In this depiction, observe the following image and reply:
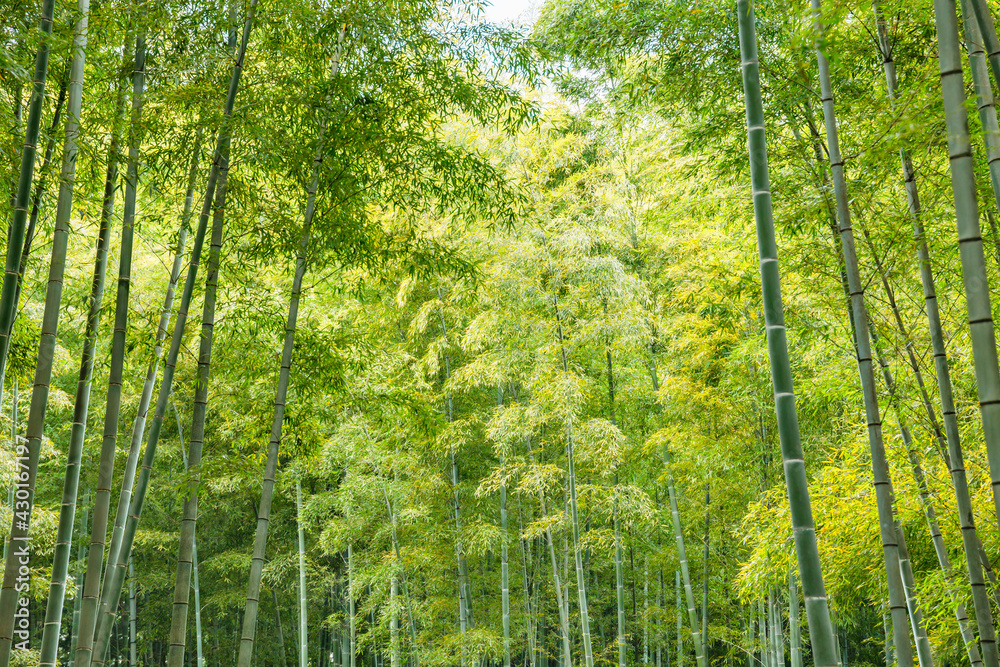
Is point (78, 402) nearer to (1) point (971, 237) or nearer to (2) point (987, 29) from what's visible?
(1) point (971, 237)

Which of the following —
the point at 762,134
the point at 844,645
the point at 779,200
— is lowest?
the point at 844,645

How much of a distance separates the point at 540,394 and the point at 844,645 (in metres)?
9.34

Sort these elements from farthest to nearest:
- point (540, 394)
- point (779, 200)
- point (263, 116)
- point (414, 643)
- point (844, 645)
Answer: point (844, 645)
point (414, 643)
point (540, 394)
point (779, 200)
point (263, 116)

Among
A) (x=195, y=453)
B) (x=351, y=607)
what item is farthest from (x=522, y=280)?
(x=351, y=607)

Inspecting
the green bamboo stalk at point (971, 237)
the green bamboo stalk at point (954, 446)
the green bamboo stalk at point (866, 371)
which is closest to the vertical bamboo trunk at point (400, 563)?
the green bamboo stalk at point (866, 371)

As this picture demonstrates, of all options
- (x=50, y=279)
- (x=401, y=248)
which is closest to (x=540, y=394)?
(x=401, y=248)

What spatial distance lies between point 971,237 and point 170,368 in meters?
3.22

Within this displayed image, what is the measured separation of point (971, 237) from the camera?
1.85 metres

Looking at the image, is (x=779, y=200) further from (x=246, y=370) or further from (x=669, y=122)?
(x=246, y=370)

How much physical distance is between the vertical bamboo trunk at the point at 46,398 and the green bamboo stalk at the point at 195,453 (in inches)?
18.7

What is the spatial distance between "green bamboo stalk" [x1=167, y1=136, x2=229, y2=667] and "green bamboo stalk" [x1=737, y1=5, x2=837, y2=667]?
247 centimetres

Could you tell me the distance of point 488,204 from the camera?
4941mm

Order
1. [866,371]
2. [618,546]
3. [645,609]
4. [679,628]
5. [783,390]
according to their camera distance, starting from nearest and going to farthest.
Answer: [783,390]
[866,371]
[618,546]
[679,628]
[645,609]

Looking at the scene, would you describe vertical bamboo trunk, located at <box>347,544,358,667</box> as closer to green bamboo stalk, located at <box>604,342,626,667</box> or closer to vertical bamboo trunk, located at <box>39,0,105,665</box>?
green bamboo stalk, located at <box>604,342,626,667</box>
